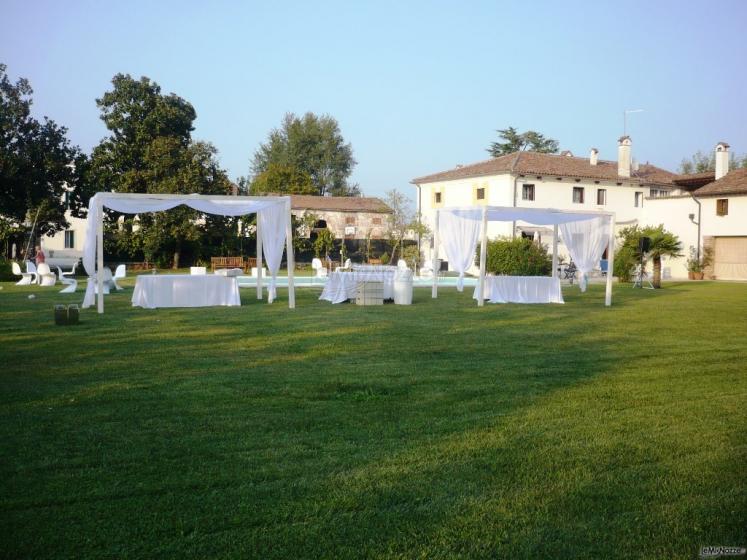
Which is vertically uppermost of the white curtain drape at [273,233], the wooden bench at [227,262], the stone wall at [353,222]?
the stone wall at [353,222]

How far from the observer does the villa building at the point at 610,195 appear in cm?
3559

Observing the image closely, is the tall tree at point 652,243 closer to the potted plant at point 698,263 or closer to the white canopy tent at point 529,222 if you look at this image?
the potted plant at point 698,263

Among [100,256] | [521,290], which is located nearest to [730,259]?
[521,290]

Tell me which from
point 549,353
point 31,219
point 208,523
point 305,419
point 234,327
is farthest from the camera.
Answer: point 31,219

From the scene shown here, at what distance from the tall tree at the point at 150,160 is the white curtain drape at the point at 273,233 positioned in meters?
17.7

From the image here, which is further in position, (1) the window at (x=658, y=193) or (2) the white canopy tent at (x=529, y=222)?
(1) the window at (x=658, y=193)

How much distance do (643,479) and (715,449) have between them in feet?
3.16

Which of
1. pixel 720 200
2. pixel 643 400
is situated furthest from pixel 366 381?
pixel 720 200

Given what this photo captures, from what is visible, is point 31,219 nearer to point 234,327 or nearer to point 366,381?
point 234,327

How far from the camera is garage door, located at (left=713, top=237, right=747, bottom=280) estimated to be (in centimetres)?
3488

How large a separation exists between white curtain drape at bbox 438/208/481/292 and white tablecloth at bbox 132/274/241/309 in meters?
6.03

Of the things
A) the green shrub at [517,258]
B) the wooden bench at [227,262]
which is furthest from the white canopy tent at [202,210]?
the wooden bench at [227,262]

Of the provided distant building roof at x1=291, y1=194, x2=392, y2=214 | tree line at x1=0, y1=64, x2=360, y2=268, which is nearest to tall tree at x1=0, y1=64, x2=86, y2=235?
tree line at x1=0, y1=64, x2=360, y2=268

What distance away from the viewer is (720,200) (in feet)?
118
